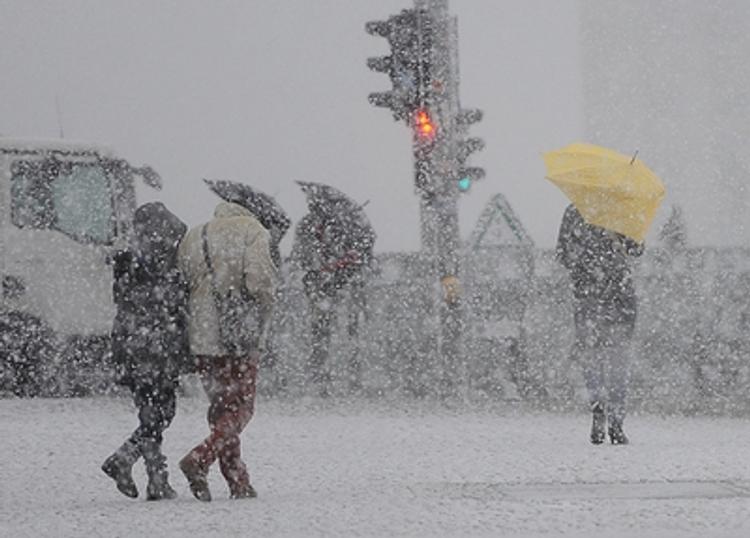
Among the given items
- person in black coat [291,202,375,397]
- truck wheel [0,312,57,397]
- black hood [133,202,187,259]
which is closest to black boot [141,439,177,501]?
black hood [133,202,187,259]

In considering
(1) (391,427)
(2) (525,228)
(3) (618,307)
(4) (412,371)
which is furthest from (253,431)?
(2) (525,228)

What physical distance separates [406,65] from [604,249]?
3.95 metres

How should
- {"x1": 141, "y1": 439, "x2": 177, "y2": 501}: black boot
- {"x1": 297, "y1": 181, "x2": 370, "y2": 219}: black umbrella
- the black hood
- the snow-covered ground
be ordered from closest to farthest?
1. the snow-covered ground
2. {"x1": 141, "y1": 439, "x2": 177, "y2": 501}: black boot
3. the black hood
4. {"x1": 297, "y1": 181, "x2": 370, "y2": 219}: black umbrella

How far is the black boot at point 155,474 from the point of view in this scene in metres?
7.75

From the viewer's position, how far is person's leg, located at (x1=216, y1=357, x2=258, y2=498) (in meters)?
7.55

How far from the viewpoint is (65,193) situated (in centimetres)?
1397

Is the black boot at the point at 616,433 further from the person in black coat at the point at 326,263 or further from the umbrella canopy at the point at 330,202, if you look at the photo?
the umbrella canopy at the point at 330,202

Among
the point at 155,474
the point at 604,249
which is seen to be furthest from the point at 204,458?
the point at 604,249

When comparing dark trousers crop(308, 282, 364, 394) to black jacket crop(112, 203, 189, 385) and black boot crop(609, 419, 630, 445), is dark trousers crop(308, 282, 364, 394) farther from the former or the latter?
black jacket crop(112, 203, 189, 385)

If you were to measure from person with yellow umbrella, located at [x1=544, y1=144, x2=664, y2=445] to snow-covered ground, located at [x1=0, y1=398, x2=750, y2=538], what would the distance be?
0.41 meters

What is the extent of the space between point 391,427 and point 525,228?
440 centimetres

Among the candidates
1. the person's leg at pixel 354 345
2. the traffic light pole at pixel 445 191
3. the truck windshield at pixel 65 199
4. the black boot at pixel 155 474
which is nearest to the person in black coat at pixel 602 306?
the traffic light pole at pixel 445 191

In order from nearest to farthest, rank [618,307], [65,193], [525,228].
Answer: [618,307] < [65,193] < [525,228]

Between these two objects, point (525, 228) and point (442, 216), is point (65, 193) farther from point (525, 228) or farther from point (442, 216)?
point (525, 228)
